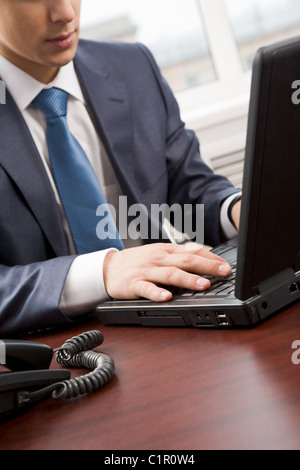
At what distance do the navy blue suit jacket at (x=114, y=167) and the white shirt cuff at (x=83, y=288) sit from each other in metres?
0.02

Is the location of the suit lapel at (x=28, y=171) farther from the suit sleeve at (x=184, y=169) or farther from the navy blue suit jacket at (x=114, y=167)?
the suit sleeve at (x=184, y=169)

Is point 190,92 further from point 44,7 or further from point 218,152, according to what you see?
point 44,7

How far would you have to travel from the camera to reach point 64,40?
140 centimetres

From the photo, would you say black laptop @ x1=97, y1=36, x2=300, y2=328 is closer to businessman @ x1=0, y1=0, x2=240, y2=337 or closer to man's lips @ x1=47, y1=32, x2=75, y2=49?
businessman @ x1=0, y1=0, x2=240, y2=337

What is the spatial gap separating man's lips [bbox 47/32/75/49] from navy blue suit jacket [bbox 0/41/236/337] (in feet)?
0.54

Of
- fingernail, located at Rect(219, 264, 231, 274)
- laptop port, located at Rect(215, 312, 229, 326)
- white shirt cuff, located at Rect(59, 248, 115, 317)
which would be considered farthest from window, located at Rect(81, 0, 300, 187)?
laptop port, located at Rect(215, 312, 229, 326)

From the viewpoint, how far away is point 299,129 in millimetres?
775

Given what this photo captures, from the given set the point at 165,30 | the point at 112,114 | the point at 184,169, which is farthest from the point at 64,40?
the point at 165,30

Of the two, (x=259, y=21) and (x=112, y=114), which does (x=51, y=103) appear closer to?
(x=112, y=114)

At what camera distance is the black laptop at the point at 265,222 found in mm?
722

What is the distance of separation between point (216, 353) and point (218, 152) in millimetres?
1974

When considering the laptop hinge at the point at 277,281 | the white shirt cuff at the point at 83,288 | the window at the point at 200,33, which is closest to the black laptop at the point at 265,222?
the laptop hinge at the point at 277,281

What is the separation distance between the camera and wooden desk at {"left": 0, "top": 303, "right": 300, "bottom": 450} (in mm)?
611
